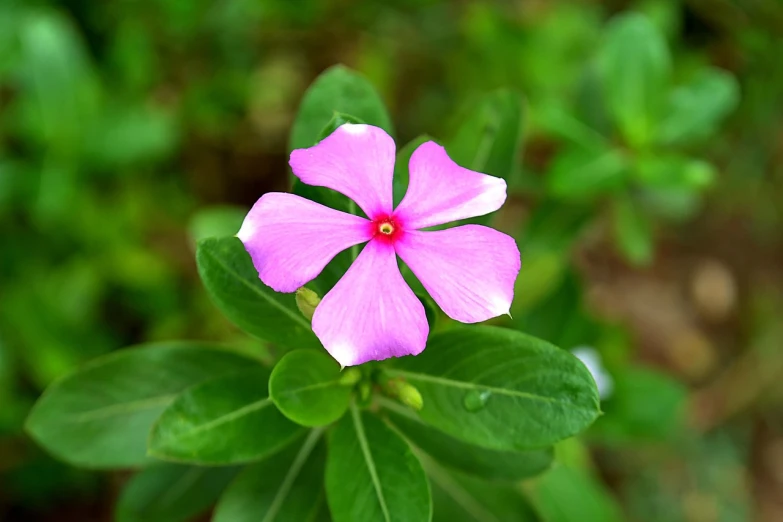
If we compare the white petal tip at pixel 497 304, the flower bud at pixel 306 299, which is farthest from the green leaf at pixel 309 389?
the white petal tip at pixel 497 304

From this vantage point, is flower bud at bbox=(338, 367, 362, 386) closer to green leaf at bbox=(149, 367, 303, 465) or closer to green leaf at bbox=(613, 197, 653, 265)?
green leaf at bbox=(149, 367, 303, 465)

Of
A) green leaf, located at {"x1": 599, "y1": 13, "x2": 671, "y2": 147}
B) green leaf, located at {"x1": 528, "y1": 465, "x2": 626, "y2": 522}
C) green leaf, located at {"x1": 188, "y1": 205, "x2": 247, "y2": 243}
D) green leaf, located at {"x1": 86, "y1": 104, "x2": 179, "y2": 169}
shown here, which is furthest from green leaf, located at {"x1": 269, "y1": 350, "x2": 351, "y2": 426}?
green leaf, located at {"x1": 86, "y1": 104, "x2": 179, "y2": 169}

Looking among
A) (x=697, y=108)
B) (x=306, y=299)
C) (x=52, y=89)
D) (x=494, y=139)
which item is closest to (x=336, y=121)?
(x=306, y=299)

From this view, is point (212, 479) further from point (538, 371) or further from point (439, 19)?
point (439, 19)

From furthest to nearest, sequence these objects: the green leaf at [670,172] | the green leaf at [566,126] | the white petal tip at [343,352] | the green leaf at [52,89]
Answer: the green leaf at [52,89]
the green leaf at [566,126]
the green leaf at [670,172]
the white petal tip at [343,352]

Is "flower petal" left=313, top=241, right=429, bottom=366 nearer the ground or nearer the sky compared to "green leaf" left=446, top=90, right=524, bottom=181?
nearer the ground

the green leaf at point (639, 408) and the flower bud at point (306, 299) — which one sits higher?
the flower bud at point (306, 299)

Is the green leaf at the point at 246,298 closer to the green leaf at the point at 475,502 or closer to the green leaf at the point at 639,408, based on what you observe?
the green leaf at the point at 475,502

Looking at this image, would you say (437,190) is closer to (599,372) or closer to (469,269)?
(469,269)
